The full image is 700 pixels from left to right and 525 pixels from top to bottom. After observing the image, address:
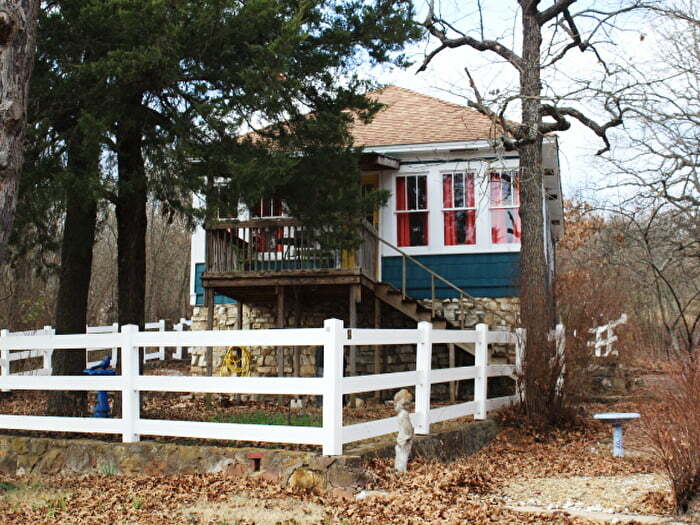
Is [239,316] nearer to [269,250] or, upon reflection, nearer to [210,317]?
[210,317]

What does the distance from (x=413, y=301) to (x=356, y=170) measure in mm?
3850

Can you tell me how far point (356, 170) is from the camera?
40.3 ft

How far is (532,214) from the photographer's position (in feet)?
41.6

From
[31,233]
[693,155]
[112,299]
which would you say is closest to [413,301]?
[31,233]

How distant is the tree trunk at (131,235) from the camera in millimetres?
11375

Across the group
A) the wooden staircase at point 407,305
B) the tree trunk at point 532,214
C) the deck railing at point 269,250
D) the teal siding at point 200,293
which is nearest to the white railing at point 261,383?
the tree trunk at point 532,214

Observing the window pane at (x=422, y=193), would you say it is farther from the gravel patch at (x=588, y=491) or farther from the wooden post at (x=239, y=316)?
the gravel patch at (x=588, y=491)

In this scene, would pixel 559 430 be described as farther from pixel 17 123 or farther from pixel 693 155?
pixel 693 155

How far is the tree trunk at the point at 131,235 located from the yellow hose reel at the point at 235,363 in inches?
135

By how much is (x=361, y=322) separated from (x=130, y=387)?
29.6ft

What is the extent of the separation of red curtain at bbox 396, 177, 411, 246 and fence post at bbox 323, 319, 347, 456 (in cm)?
999

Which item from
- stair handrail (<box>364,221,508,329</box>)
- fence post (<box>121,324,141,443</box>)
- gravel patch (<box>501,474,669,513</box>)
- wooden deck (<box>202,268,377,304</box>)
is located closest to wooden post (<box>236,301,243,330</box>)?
wooden deck (<box>202,268,377,304</box>)

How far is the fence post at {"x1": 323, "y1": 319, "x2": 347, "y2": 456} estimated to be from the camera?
718 centimetres

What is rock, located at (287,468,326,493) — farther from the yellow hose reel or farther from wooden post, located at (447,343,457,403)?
the yellow hose reel
